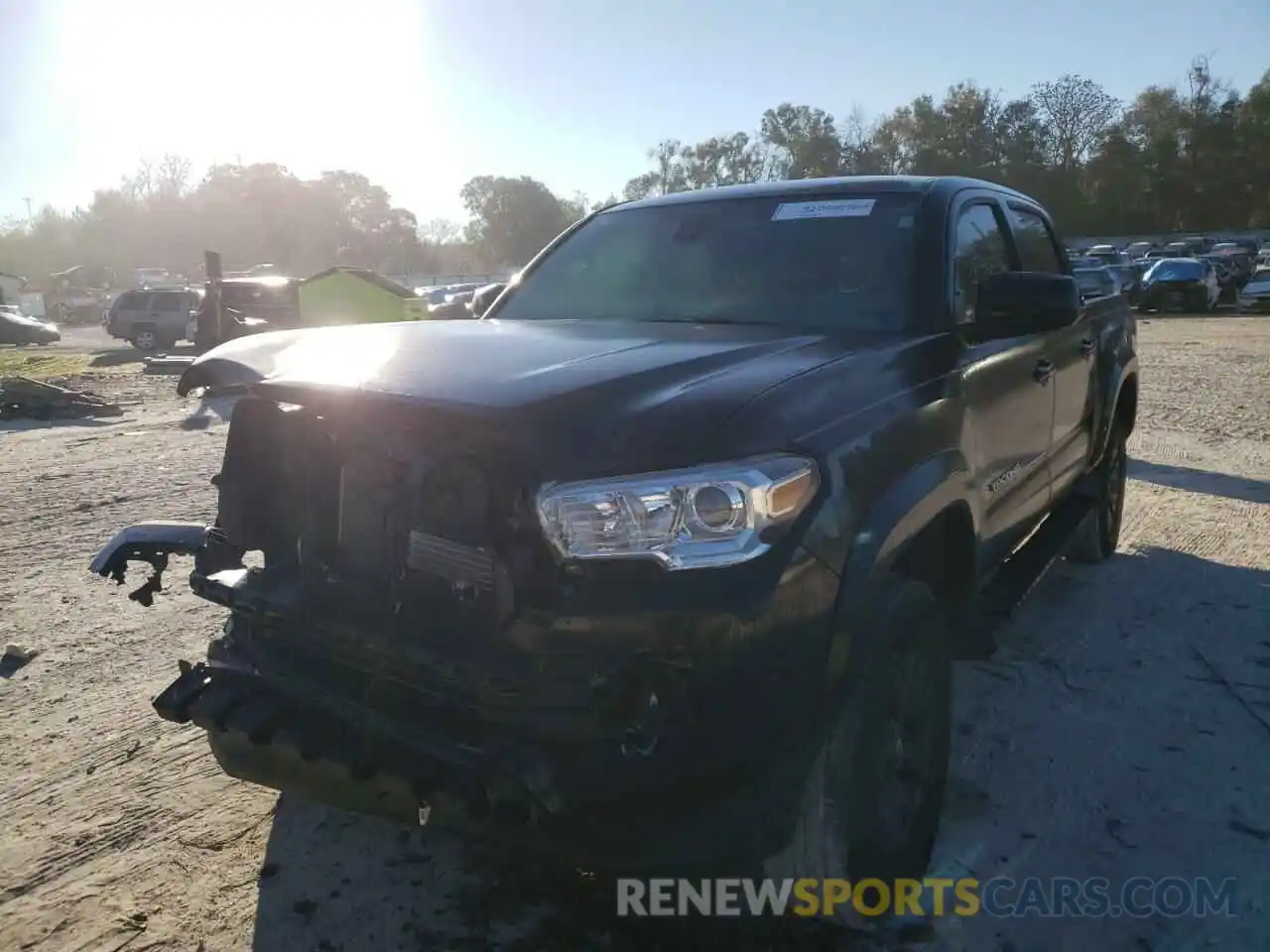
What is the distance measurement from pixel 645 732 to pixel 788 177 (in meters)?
45.5

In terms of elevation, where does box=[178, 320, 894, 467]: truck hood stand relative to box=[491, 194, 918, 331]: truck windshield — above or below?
below

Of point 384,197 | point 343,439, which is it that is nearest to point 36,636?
point 343,439

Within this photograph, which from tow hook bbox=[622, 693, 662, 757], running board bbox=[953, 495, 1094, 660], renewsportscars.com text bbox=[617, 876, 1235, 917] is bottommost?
renewsportscars.com text bbox=[617, 876, 1235, 917]

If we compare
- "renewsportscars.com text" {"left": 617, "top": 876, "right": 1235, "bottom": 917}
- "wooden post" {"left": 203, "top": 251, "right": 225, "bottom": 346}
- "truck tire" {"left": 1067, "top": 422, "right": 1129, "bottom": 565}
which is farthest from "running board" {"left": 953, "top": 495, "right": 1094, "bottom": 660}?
"wooden post" {"left": 203, "top": 251, "right": 225, "bottom": 346}

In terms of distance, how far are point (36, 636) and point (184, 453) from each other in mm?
4911

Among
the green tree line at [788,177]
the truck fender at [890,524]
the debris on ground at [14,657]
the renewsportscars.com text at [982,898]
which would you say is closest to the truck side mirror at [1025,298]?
the truck fender at [890,524]

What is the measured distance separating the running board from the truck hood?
985 mm

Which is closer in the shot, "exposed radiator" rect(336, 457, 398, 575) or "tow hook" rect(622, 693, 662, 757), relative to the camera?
"tow hook" rect(622, 693, 662, 757)

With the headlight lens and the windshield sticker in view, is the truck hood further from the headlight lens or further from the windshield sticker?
the windshield sticker

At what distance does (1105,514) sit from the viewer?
208 inches

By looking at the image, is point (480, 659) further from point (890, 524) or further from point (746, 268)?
point (746, 268)

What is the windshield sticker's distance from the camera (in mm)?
3273

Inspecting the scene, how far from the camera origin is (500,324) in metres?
3.28

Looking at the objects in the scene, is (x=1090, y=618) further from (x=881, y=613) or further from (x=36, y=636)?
(x=36, y=636)
